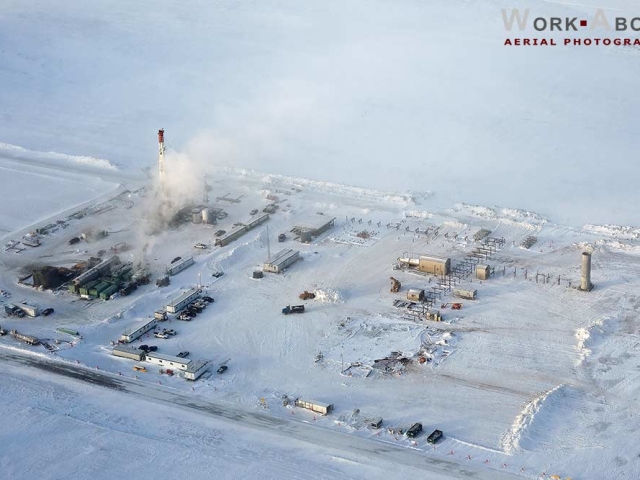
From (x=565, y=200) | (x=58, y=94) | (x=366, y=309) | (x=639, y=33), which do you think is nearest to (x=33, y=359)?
(x=366, y=309)

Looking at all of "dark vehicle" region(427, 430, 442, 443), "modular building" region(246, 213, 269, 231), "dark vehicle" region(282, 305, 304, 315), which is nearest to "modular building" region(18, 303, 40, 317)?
"dark vehicle" region(282, 305, 304, 315)

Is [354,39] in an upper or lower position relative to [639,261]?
upper

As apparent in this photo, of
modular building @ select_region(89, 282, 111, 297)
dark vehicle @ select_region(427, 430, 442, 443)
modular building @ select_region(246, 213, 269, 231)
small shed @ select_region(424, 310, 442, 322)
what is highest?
modular building @ select_region(246, 213, 269, 231)

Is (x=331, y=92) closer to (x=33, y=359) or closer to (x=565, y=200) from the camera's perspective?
(x=565, y=200)

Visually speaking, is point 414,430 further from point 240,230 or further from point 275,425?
point 240,230

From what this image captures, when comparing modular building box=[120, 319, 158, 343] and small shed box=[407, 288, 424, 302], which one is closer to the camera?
modular building box=[120, 319, 158, 343]

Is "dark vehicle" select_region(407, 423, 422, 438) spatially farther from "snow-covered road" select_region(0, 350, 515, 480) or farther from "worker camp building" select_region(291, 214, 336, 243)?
"worker camp building" select_region(291, 214, 336, 243)

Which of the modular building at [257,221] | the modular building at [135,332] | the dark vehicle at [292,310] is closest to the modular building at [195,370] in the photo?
the modular building at [135,332]
